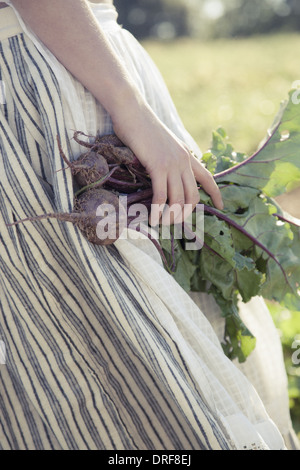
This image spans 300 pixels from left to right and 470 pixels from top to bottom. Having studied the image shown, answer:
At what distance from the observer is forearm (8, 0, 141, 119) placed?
1.15 meters

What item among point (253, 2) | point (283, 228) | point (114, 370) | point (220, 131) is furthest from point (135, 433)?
point (253, 2)

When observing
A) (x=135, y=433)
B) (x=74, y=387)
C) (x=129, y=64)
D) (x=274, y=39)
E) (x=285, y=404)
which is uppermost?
(x=129, y=64)

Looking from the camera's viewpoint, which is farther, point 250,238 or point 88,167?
point 250,238

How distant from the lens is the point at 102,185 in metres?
1.23

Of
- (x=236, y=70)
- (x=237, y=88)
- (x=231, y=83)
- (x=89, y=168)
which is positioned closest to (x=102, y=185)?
(x=89, y=168)

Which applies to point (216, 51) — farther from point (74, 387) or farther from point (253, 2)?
point (74, 387)

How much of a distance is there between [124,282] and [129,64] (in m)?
0.55

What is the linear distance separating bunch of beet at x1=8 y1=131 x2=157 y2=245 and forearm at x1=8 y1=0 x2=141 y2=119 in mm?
94

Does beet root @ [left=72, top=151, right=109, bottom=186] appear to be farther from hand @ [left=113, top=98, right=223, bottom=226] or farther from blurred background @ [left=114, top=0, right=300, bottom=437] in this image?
blurred background @ [left=114, top=0, right=300, bottom=437]

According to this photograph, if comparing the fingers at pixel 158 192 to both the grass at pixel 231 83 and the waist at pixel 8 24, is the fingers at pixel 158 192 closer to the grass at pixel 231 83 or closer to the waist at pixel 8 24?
the waist at pixel 8 24

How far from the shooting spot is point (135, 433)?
1295 mm

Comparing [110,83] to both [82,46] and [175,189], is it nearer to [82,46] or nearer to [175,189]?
[82,46]

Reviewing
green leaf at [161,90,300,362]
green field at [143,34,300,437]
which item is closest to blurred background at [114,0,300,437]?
green field at [143,34,300,437]

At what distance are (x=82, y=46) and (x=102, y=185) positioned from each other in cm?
30
